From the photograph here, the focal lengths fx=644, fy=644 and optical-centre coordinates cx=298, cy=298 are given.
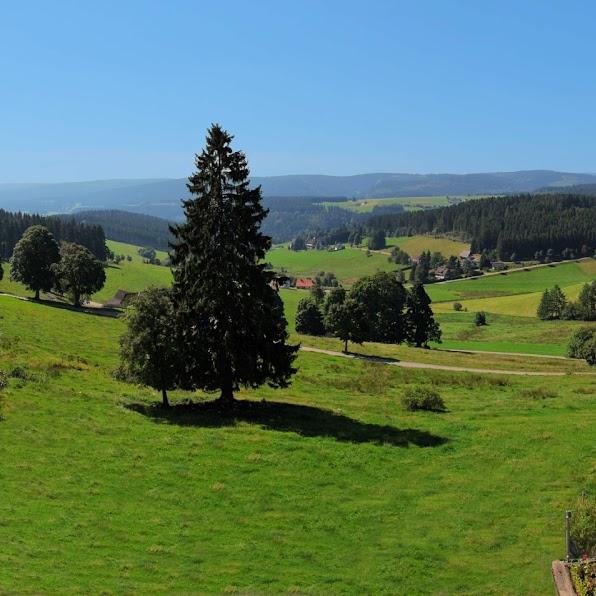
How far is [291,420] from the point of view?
3903 cm

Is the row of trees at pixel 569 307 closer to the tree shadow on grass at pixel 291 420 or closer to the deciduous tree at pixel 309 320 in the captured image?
the deciduous tree at pixel 309 320

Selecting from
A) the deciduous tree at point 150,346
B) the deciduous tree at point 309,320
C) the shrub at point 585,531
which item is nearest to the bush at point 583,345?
the deciduous tree at point 309,320

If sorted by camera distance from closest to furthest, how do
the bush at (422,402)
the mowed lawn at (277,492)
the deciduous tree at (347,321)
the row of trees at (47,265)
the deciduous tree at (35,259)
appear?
1. the mowed lawn at (277,492)
2. the bush at (422,402)
3. the deciduous tree at (347,321)
4. the deciduous tree at (35,259)
5. the row of trees at (47,265)

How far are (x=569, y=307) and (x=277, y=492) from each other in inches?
5908

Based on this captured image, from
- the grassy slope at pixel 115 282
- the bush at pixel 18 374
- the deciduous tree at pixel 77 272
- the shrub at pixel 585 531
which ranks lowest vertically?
the shrub at pixel 585 531

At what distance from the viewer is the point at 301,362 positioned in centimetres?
6769

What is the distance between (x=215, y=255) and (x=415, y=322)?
79.6m

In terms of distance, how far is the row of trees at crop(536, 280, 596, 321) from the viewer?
157000 mm

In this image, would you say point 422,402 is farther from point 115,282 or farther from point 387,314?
point 115,282

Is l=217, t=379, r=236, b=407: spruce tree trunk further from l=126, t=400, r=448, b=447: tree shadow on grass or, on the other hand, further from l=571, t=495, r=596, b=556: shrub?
l=571, t=495, r=596, b=556: shrub

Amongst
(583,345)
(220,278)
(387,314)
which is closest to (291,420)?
(220,278)

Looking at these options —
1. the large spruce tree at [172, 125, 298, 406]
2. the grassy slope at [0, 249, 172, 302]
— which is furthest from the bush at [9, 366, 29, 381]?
the grassy slope at [0, 249, 172, 302]

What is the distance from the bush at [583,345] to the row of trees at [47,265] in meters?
76.3

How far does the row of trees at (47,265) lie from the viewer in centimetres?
9950
